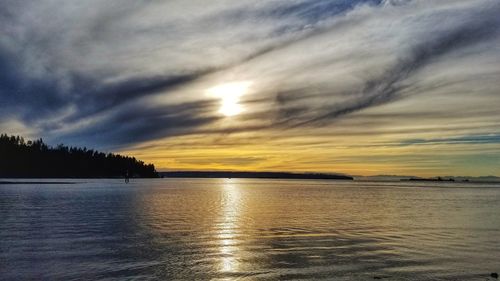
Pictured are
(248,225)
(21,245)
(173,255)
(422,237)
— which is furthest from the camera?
(248,225)

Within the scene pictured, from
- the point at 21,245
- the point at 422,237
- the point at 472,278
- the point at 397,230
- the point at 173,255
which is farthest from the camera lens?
the point at 397,230

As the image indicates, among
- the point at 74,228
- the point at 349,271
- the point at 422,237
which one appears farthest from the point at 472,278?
the point at 74,228

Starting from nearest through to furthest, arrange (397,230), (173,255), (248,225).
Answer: (173,255), (397,230), (248,225)

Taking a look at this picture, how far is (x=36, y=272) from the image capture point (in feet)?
74.3

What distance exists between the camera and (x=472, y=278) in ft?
75.4

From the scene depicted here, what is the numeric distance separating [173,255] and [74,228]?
16.6 metres

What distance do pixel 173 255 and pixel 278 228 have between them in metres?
17.8

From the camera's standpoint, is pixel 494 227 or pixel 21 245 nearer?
pixel 21 245

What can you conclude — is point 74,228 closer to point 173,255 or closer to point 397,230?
point 173,255

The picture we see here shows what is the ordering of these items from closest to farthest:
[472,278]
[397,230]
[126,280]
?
[126,280], [472,278], [397,230]

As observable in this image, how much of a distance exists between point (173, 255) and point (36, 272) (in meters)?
7.96

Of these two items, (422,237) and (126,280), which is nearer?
(126,280)

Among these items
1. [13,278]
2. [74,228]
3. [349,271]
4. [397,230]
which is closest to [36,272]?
[13,278]

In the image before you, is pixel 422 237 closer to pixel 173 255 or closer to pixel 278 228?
pixel 278 228
